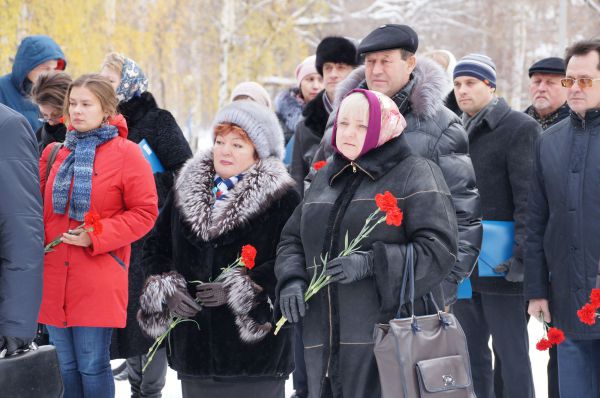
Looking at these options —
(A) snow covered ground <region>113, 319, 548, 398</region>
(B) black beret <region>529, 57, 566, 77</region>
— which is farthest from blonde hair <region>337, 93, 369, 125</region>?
(A) snow covered ground <region>113, 319, 548, 398</region>

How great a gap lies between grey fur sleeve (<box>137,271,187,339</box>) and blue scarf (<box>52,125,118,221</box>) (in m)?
0.62

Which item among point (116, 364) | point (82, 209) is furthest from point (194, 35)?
point (82, 209)

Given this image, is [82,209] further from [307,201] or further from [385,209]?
[385,209]

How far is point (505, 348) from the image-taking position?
205 inches

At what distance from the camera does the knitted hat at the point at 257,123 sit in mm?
4254

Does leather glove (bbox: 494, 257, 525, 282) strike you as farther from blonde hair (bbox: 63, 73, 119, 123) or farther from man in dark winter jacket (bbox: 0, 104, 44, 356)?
man in dark winter jacket (bbox: 0, 104, 44, 356)

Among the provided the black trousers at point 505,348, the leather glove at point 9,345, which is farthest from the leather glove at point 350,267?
the black trousers at point 505,348

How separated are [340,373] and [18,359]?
1217 millimetres

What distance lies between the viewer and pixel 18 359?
123 inches

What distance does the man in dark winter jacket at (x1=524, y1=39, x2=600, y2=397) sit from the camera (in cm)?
408

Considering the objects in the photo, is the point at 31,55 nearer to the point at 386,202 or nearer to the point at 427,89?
the point at 427,89

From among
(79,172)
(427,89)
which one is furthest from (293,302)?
(79,172)

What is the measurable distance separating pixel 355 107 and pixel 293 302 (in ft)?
2.69

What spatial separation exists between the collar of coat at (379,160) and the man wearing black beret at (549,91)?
Result: 2.48m
